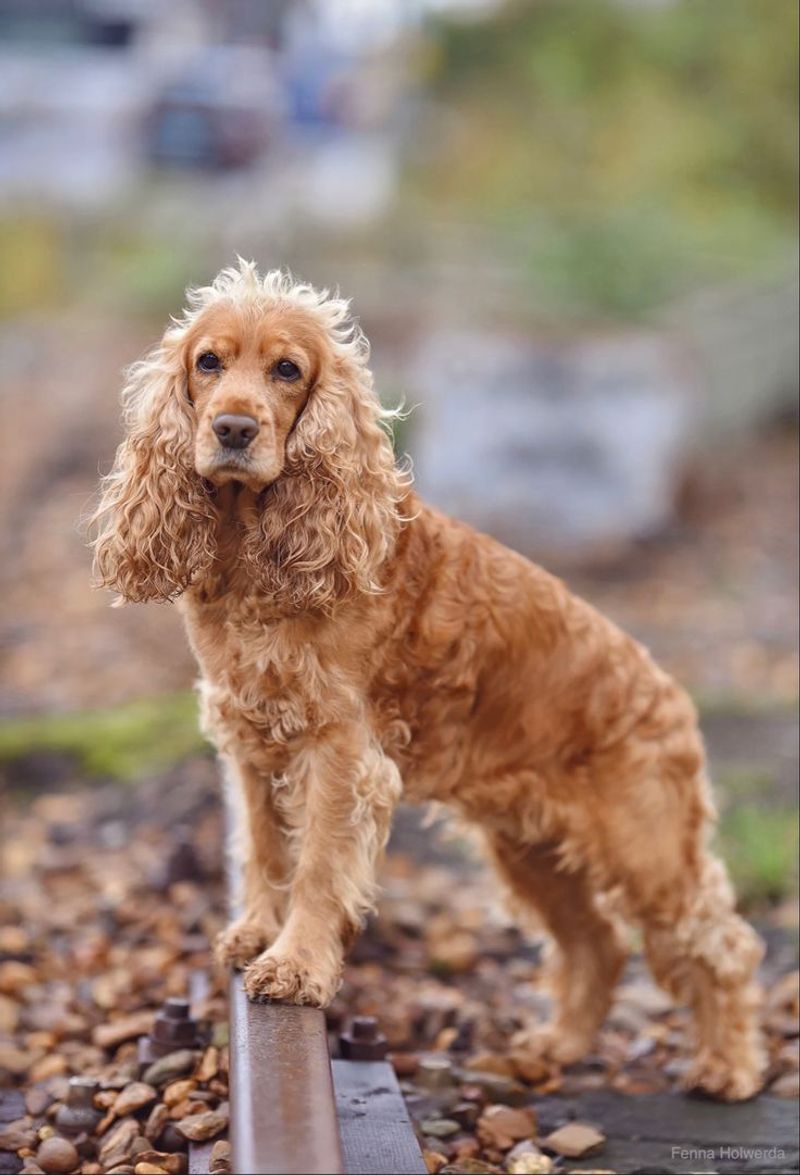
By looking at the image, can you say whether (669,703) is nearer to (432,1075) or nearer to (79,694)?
(432,1075)

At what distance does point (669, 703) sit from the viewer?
184 inches

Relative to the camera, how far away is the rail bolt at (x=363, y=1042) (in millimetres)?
4418

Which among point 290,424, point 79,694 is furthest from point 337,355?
point 79,694

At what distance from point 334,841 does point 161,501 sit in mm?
975

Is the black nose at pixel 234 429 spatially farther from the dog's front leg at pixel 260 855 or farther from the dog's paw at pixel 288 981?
the dog's paw at pixel 288 981

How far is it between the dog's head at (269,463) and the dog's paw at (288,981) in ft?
2.91

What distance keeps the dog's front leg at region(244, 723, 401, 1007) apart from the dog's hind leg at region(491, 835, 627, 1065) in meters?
1.04

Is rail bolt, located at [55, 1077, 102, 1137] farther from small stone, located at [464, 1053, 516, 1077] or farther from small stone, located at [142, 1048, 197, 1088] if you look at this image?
small stone, located at [464, 1053, 516, 1077]

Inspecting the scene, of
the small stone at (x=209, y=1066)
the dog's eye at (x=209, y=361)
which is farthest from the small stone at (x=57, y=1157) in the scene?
the dog's eye at (x=209, y=361)

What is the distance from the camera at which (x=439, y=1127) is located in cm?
434

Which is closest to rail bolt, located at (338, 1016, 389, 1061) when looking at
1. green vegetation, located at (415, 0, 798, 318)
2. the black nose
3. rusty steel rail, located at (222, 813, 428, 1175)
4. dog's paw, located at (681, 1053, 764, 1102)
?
rusty steel rail, located at (222, 813, 428, 1175)

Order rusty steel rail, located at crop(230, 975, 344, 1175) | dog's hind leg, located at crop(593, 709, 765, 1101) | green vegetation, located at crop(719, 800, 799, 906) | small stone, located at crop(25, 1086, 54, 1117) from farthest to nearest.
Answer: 1. green vegetation, located at crop(719, 800, 799, 906)
2. dog's hind leg, located at crop(593, 709, 765, 1101)
3. small stone, located at crop(25, 1086, 54, 1117)
4. rusty steel rail, located at crop(230, 975, 344, 1175)

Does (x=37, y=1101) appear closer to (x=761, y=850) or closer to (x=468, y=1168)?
(x=468, y=1168)

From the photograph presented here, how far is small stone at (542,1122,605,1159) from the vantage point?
14.0 feet
